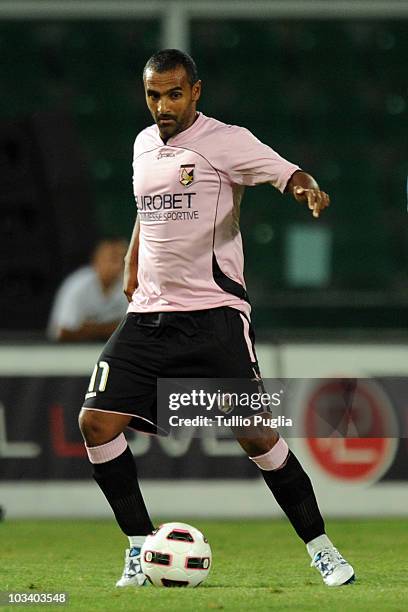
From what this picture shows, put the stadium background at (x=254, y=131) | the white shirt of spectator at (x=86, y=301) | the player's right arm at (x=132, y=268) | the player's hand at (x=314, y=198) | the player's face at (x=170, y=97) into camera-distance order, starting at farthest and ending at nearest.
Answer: the stadium background at (x=254, y=131) < the white shirt of spectator at (x=86, y=301) < the player's right arm at (x=132, y=268) < the player's face at (x=170, y=97) < the player's hand at (x=314, y=198)

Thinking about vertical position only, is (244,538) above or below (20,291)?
below

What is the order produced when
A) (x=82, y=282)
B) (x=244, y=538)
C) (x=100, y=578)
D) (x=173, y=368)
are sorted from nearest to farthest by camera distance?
(x=173, y=368) → (x=100, y=578) → (x=244, y=538) → (x=82, y=282)

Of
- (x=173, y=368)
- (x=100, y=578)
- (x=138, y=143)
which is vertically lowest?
(x=100, y=578)

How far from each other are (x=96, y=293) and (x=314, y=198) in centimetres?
505

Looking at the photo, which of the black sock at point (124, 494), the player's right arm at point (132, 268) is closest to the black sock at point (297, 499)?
the black sock at point (124, 494)

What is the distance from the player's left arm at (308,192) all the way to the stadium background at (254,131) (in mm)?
5076

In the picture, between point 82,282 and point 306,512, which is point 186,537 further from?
point 82,282

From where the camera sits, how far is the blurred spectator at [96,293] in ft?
31.0

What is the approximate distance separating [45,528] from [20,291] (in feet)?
8.17

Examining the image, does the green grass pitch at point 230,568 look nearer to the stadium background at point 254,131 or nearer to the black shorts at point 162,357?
the black shorts at point 162,357

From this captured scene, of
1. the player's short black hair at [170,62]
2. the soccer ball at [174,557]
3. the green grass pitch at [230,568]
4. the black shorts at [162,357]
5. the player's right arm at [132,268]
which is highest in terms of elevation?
the player's short black hair at [170,62]

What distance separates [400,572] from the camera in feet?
18.9

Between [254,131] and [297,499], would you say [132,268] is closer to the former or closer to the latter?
[297,499]

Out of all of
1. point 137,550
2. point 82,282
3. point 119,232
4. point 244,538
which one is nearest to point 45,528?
point 244,538
